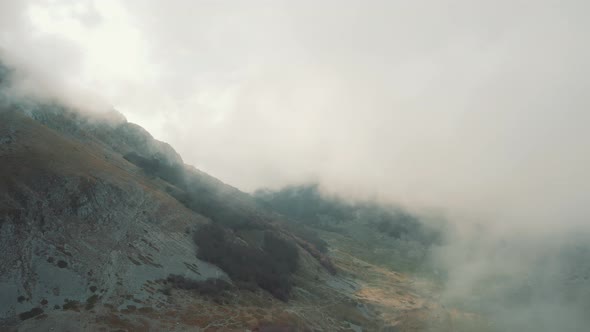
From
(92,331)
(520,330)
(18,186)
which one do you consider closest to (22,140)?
Answer: (18,186)

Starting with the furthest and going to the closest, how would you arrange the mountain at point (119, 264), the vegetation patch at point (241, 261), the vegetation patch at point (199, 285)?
the vegetation patch at point (241, 261) < the vegetation patch at point (199, 285) < the mountain at point (119, 264)

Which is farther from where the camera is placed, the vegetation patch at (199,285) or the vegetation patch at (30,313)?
the vegetation patch at (199,285)

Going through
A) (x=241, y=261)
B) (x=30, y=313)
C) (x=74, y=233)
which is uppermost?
(x=241, y=261)

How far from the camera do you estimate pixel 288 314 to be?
135m

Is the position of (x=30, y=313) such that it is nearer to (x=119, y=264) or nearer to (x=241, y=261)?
(x=119, y=264)

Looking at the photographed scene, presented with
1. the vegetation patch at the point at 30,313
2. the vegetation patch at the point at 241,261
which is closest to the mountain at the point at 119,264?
the vegetation patch at the point at 30,313

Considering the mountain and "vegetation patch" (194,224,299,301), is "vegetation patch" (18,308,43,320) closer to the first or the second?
the mountain

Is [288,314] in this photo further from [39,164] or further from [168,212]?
[39,164]

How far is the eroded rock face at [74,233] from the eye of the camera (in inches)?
3462

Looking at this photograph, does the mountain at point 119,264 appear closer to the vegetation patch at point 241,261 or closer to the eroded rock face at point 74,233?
the eroded rock face at point 74,233

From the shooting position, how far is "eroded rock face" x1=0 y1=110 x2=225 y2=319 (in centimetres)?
8794

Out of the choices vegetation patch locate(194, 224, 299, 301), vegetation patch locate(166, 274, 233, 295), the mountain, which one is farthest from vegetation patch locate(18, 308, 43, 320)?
vegetation patch locate(194, 224, 299, 301)

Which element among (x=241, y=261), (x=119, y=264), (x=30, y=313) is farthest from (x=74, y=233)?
(x=241, y=261)

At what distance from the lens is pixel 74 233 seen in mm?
108938
